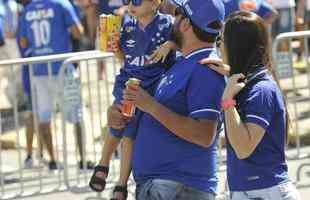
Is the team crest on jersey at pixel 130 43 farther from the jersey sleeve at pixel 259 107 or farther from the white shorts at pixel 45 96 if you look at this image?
the white shorts at pixel 45 96

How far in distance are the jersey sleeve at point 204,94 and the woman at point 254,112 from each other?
4 cm

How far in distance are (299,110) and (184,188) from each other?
5.08m

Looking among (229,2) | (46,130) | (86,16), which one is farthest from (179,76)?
(86,16)

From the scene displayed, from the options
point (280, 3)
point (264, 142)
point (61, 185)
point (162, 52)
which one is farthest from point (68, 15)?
point (264, 142)

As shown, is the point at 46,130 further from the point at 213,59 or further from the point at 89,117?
the point at 213,59

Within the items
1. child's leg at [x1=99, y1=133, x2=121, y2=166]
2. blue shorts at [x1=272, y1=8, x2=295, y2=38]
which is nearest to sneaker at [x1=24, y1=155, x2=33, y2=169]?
child's leg at [x1=99, y1=133, x2=121, y2=166]

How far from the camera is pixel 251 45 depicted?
383 cm

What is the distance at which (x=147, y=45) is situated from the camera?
180 inches

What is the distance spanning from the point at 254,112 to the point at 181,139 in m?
0.33

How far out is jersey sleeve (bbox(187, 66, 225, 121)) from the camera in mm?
3748

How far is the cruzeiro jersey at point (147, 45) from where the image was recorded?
14.9 ft

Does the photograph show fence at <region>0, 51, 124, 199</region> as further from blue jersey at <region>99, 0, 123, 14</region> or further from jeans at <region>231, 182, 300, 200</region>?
jeans at <region>231, 182, 300, 200</region>

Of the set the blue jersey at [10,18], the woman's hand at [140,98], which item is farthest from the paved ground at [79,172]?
the woman's hand at [140,98]

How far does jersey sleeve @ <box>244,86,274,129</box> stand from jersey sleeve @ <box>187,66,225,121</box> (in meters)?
0.12
